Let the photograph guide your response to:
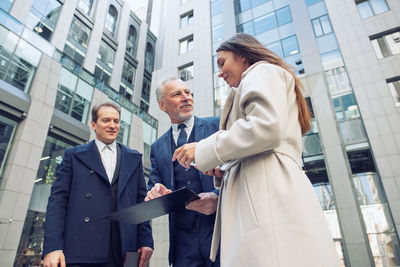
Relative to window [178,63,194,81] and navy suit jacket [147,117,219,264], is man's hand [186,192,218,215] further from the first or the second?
window [178,63,194,81]

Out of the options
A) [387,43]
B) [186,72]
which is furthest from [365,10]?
[186,72]

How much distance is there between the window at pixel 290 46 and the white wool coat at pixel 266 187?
16.4 meters

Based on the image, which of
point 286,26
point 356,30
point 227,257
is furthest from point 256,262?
point 286,26

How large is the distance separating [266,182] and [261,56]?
0.95 metres

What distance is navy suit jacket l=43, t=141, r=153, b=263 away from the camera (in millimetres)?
2383

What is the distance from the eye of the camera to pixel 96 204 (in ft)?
8.65

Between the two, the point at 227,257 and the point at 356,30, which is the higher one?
the point at 356,30

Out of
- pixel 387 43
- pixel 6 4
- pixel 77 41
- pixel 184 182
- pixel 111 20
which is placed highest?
pixel 111 20

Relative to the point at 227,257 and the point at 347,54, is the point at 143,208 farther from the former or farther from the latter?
the point at 347,54

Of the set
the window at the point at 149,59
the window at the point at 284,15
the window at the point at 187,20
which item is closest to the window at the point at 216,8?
the window at the point at 187,20

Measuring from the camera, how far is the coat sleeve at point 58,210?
7.58ft

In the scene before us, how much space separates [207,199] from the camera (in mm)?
2045

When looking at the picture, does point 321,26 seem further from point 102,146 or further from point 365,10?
point 102,146

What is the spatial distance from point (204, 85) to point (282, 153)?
18495mm
